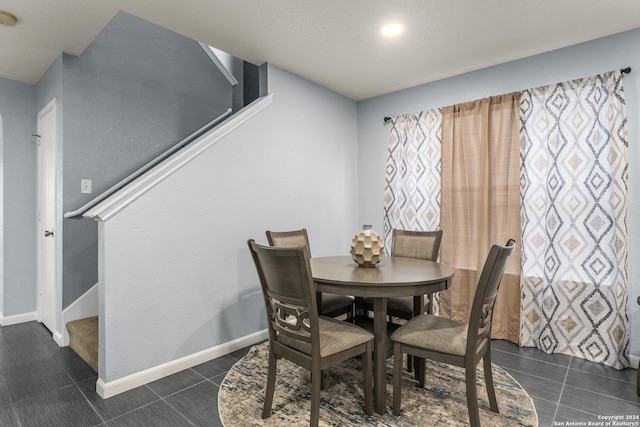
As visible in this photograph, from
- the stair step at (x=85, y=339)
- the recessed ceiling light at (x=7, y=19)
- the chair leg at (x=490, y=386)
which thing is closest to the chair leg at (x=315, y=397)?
the chair leg at (x=490, y=386)

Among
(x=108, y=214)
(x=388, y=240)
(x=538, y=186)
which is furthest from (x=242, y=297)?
(x=538, y=186)

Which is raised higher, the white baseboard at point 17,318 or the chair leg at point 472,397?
the chair leg at point 472,397

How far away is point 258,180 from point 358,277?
1479mm

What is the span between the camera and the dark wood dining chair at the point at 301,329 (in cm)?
165

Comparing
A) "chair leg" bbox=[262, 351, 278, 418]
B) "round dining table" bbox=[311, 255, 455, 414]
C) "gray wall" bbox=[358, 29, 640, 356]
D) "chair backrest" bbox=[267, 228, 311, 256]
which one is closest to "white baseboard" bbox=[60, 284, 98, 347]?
"chair backrest" bbox=[267, 228, 311, 256]

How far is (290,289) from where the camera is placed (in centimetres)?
170

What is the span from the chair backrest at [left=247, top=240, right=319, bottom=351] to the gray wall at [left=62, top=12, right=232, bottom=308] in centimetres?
213

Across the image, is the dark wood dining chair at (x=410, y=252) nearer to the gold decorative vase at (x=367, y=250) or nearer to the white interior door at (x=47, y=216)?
the gold decorative vase at (x=367, y=250)

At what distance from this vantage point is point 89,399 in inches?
81.4

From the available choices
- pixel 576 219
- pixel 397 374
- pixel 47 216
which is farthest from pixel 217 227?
pixel 576 219

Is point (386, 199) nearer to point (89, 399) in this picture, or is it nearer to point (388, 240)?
point (388, 240)

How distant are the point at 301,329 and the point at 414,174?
2.47 metres

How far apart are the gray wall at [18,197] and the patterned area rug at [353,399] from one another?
2.58 metres

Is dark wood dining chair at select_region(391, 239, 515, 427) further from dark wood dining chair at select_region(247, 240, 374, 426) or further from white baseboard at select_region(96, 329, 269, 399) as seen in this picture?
white baseboard at select_region(96, 329, 269, 399)
